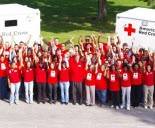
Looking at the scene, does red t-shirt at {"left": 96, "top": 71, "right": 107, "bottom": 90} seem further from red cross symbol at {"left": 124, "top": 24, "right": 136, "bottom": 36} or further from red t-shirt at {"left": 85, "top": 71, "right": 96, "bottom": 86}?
red cross symbol at {"left": 124, "top": 24, "right": 136, "bottom": 36}

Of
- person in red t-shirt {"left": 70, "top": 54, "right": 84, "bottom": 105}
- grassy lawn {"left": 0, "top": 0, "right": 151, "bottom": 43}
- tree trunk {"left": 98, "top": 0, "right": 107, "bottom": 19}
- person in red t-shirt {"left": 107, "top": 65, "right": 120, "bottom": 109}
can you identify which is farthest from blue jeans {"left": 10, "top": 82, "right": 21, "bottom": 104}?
tree trunk {"left": 98, "top": 0, "right": 107, "bottom": 19}

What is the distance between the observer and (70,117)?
16.5 meters

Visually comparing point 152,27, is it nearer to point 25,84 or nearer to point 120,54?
point 120,54

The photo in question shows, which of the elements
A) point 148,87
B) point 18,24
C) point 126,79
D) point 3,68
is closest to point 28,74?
point 3,68

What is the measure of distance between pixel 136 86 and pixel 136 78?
0.29m

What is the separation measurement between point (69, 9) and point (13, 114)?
17.4 metres

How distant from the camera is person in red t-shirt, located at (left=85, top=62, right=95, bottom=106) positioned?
56.4 ft

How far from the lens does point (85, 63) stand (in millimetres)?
17375

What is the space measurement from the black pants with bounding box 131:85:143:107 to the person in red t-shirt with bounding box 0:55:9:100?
376cm

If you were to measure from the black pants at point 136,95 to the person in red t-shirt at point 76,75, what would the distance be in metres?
1.50

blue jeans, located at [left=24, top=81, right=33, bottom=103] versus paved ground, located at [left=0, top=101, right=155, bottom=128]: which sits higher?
blue jeans, located at [left=24, top=81, right=33, bottom=103]

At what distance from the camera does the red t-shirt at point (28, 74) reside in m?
17.3

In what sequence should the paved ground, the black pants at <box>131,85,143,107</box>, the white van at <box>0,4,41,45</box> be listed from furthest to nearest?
the white van at <box>0,4,41,45</box>, the black pants at <box>131,85,143,107</box>, the paved ground

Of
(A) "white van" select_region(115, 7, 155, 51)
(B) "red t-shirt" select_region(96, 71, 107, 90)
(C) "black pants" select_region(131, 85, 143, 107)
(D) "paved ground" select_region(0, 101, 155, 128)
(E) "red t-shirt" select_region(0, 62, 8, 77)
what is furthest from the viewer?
(A) "white van" select_region(115, 7, 155, 51)
